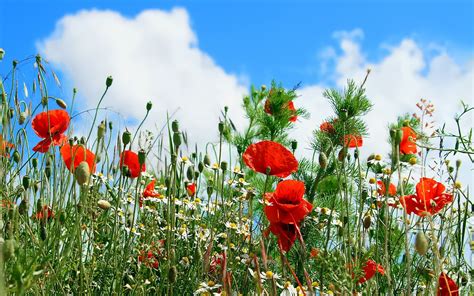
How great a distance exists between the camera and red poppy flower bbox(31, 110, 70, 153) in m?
2.07

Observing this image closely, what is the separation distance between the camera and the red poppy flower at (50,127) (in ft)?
6.79

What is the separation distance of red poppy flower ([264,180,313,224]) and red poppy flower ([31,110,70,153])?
2.30ft

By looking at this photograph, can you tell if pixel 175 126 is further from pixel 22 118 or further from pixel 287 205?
pixel 22 118

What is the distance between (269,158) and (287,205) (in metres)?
0.19

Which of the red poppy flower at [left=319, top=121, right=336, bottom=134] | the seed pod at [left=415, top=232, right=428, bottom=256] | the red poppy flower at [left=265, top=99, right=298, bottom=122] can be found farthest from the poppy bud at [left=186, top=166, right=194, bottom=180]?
the red poppy flower at [left=265, top=99, right=298, bottom=122]

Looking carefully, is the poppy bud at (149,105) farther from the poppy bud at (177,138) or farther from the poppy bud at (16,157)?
the poppy bud at (16,157)

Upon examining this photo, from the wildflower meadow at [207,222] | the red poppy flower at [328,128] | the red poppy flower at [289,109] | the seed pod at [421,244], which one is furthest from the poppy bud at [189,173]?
the red poppy flower at [289,109]

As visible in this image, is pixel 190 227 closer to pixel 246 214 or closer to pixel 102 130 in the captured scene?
pixel 246 214

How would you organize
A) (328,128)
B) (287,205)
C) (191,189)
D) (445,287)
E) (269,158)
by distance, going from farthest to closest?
1. (328,128)
2. (191,189)
3. (269,158)
4. (287,205)
5. (445,287)

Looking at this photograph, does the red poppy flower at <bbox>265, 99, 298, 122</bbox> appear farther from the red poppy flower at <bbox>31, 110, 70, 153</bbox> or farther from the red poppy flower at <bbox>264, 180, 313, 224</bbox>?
the red poppy flower at <bbox>264, 180, 313, 224</bbox>

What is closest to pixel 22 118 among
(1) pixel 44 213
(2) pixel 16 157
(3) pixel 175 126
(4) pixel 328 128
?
(2) pixel 16 157

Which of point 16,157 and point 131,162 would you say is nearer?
point 131,162

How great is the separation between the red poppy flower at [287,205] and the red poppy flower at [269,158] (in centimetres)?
9

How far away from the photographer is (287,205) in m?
1.70
